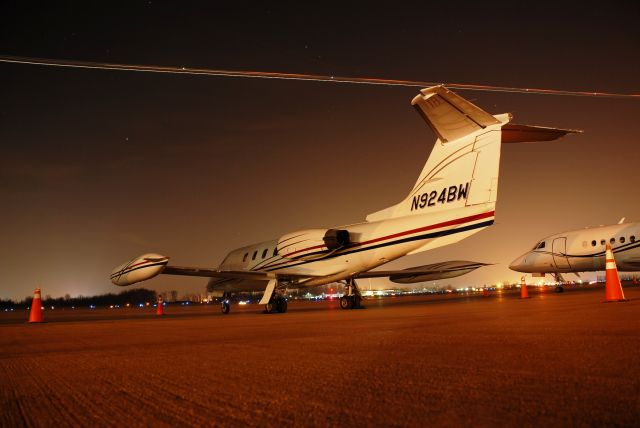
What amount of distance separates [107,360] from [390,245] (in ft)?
38.2

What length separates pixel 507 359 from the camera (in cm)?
399

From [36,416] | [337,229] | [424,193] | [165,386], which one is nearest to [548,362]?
[165,386]

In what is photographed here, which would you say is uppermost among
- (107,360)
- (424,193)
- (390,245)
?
(424,193)

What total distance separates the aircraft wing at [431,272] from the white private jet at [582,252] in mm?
7503

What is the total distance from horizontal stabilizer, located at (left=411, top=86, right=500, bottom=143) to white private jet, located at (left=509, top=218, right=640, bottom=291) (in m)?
16.7

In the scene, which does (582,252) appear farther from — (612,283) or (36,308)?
(36,308)

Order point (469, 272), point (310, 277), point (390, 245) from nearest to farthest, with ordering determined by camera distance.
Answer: point (390, 245), point (310, 277), point (469, 272)

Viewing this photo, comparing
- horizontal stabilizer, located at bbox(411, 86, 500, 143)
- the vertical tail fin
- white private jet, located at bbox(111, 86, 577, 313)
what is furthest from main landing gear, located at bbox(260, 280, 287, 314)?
horizontal stabilizer, located at bbox(411, 86, 500, 143)

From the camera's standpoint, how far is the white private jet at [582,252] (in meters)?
25.7

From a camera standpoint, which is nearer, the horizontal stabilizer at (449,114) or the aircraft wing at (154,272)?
the horizontal stabilizer at (449,114)

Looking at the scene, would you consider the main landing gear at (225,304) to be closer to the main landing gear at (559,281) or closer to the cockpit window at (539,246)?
the main landing gear at (559,281)

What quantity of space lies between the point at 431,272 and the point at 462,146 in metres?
11.0

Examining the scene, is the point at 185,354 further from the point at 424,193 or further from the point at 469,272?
the point at 469,272

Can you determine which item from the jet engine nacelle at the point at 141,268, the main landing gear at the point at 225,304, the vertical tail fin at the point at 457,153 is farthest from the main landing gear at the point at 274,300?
the vertical tail fin at the point at 457,153
